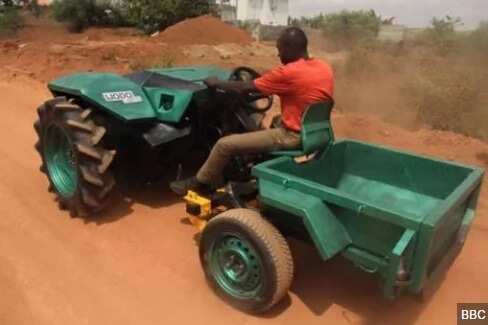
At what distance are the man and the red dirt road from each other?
0.94 metres

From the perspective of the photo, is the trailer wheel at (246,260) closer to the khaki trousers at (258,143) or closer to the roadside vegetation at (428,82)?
the khaki trousers at (258,143)

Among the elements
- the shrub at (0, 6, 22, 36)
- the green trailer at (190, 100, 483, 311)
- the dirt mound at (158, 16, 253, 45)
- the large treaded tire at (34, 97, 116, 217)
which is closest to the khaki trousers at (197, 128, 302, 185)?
the green trailer at (190, 100, 483, 311)

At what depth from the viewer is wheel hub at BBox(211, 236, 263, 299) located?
350 centimetres

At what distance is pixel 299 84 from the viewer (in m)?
3.84

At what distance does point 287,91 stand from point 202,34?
19.0 metres

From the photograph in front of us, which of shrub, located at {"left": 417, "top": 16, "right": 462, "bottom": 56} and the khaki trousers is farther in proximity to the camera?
shrub, located at {"left": 417, "top": 16, "right": 462, "bottom": 56}

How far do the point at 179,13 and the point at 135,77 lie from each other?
84.4ft

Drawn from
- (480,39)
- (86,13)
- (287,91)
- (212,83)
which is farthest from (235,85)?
(86,13)

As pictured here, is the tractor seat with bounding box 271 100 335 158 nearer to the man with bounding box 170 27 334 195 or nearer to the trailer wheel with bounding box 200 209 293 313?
the man with bounding box 170 27 334 195

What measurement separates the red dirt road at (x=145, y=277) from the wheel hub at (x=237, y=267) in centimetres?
17

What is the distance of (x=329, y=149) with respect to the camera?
4.27 m

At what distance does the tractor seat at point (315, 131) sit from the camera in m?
3.87

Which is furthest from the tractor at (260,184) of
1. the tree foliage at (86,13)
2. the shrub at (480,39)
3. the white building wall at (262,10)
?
the white building wall at (262,10)

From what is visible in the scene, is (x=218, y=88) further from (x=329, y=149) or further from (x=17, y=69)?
(x=17, y=69)
